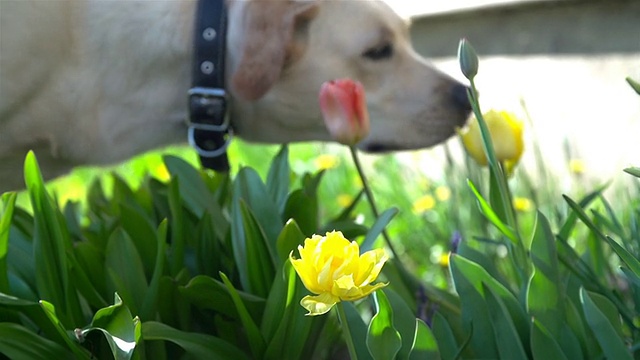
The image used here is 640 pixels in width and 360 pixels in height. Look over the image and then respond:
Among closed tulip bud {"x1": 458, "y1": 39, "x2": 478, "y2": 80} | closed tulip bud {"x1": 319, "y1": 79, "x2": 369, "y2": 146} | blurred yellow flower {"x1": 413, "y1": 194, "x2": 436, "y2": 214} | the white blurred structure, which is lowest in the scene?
blurred yellow flower {"x1": 413, "y1": 194, "x2": 436, "y2": 214}

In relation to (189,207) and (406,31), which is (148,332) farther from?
(406,31)

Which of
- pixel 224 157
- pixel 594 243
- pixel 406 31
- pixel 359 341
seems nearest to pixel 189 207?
pixel 224 157

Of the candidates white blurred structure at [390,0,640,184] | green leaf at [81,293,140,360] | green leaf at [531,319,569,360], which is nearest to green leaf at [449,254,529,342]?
green leaf at [531,319,569,360]

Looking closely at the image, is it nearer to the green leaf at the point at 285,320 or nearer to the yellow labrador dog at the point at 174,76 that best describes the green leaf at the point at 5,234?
the green leaf at the point at 285,320

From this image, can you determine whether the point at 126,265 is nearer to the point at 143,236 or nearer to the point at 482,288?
the point at 143,236

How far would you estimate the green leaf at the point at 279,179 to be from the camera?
5.21ft

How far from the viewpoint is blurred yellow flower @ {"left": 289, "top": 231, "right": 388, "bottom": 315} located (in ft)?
2.37

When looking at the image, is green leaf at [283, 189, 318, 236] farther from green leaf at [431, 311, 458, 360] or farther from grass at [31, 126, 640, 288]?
green leaf at [431, 311, 458, 360]

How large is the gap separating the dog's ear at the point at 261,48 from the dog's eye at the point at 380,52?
30 centimetres

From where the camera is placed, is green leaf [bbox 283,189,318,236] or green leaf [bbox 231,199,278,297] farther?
green leaf [bbox 283,189,318,236]

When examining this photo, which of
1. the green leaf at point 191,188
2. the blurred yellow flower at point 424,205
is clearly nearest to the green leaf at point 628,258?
the green leaf at point 191,188

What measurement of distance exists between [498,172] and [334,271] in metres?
0.40

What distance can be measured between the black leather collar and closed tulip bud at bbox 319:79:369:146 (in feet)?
2.58

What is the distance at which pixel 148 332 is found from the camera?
1050 millimetres
